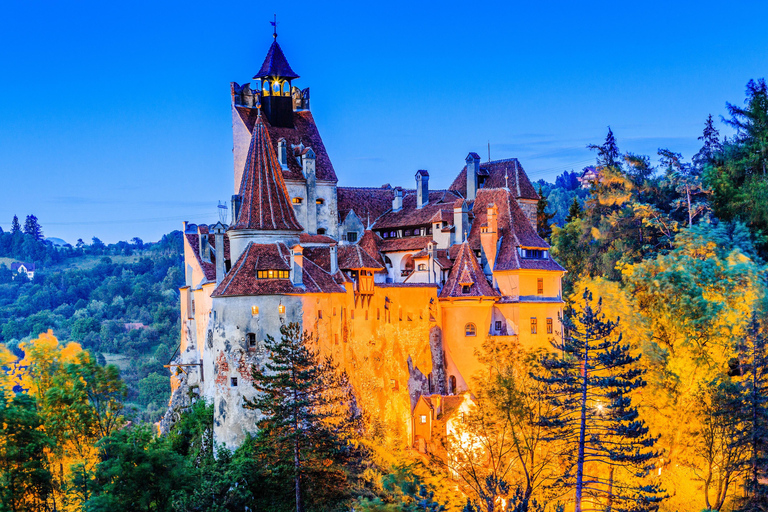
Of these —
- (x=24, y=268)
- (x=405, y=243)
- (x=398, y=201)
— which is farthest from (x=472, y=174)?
(x=24, y=268)

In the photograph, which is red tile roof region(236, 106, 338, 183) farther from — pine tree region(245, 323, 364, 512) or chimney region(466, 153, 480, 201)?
pine tree region(245, 323, 364, 512)

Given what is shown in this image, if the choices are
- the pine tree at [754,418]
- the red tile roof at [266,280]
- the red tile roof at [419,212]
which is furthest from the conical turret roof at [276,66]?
the pine tree at [754,418]

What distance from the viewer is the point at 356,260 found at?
61.0m

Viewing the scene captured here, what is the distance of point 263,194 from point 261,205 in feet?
2.90

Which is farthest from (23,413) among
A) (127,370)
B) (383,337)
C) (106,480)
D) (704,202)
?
(127,370)

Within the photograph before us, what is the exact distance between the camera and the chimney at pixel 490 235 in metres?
64.8

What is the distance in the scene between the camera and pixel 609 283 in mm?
65188

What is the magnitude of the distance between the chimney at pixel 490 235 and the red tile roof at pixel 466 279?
1.15 m

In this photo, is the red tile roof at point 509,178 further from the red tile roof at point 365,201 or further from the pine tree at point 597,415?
the pine tree at point 597,415

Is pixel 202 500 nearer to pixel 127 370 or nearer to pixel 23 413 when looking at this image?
pixel 23 413

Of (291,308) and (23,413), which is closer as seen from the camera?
(23,413)

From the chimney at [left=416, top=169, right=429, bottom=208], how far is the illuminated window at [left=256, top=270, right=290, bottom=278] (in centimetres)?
1887

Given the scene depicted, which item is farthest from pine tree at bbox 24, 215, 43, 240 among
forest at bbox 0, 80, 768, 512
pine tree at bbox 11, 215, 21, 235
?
forest at bbox 0, 80, 768, 512

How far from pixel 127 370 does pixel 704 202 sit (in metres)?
92.6
